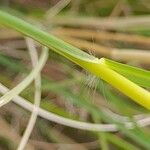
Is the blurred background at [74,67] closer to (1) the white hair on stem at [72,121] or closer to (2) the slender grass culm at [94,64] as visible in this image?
(1) the white hair on stem at [72,121]

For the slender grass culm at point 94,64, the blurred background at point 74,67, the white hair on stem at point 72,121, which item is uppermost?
the blurred background at point 74,67

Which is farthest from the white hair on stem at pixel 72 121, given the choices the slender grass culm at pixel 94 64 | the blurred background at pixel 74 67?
the slender grass culm at pixel 94 64

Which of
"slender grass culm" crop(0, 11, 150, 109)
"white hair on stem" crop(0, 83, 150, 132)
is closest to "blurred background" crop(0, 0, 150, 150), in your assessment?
"white hair on stem" crop(0, 83, 150, 132)

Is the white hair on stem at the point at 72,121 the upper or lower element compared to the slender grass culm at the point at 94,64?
upper

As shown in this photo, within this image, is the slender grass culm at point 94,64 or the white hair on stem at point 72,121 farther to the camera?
the white hair on stem at point 72,121

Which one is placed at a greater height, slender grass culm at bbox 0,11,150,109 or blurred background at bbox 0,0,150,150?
blurred background at bbox 0,0,150,150

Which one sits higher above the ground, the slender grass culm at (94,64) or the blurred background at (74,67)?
the blurred background at (74,67)

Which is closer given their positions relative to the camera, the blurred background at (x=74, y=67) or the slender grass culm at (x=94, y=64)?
the slender grass culm at (x=94, y=64)

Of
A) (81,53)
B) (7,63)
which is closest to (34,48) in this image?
(7,63)

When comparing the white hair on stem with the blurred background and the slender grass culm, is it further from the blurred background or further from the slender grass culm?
the slender grass culm
